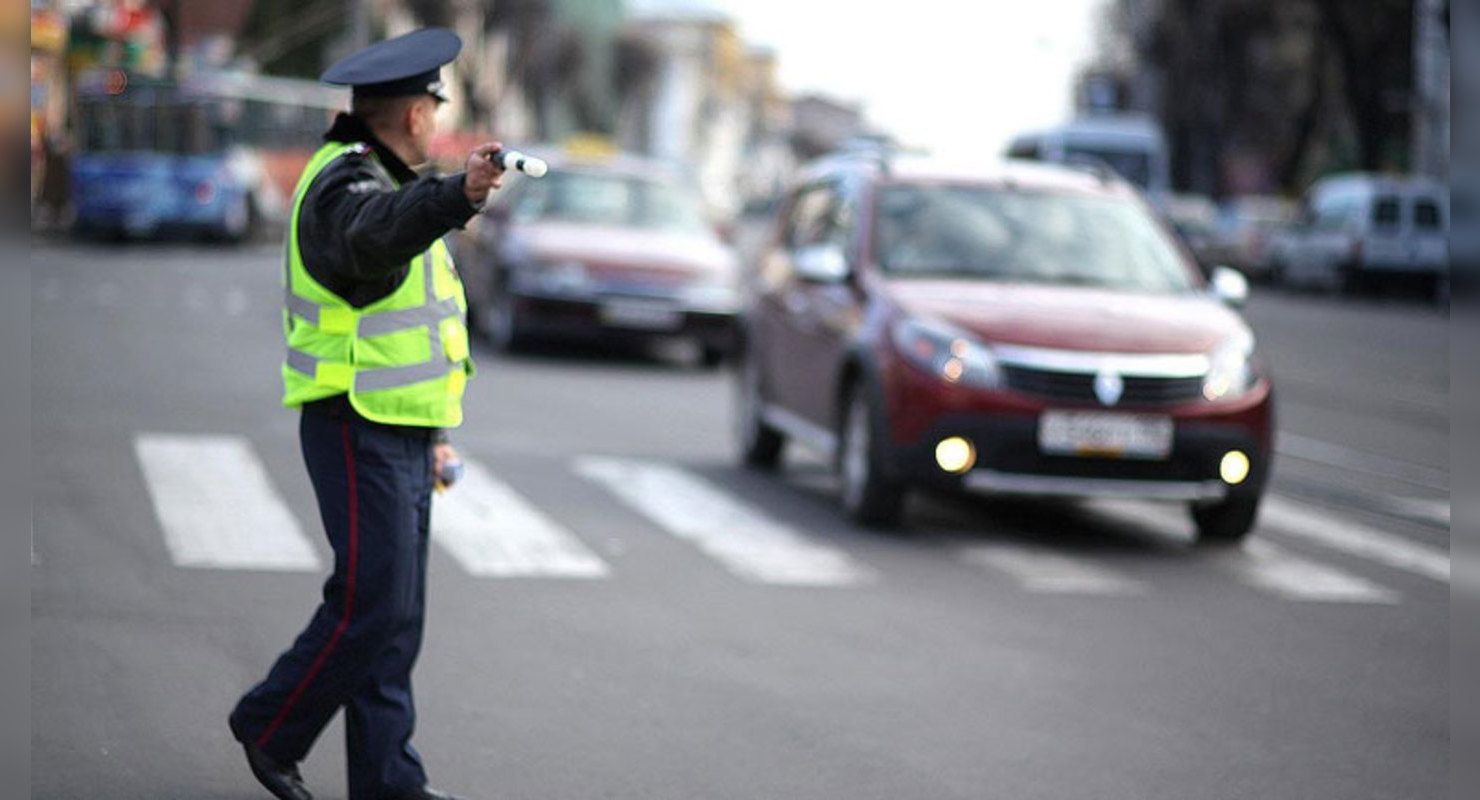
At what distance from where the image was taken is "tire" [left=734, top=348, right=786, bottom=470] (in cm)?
1340

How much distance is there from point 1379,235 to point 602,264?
25.3m

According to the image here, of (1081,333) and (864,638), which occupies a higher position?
(1081,333)

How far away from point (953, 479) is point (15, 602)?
7187 millimetres

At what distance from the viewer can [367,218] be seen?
515 cm

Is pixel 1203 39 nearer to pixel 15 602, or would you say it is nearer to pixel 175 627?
pixel 175 627

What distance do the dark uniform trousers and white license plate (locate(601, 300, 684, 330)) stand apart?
1458 cm

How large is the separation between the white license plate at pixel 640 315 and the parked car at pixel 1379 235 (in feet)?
78.2

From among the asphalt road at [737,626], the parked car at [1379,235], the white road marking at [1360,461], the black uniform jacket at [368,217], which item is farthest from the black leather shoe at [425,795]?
the parked car at [1379,235]

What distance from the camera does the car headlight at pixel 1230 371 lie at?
10.6 meters

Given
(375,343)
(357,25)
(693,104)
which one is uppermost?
(375,343)

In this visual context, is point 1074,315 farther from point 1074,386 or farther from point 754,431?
point 754,431

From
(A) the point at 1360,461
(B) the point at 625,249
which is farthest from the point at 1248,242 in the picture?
(A) the point at 1360,461

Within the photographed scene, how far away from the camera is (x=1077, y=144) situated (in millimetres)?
48750

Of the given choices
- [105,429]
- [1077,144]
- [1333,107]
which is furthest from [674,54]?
[105,429]
